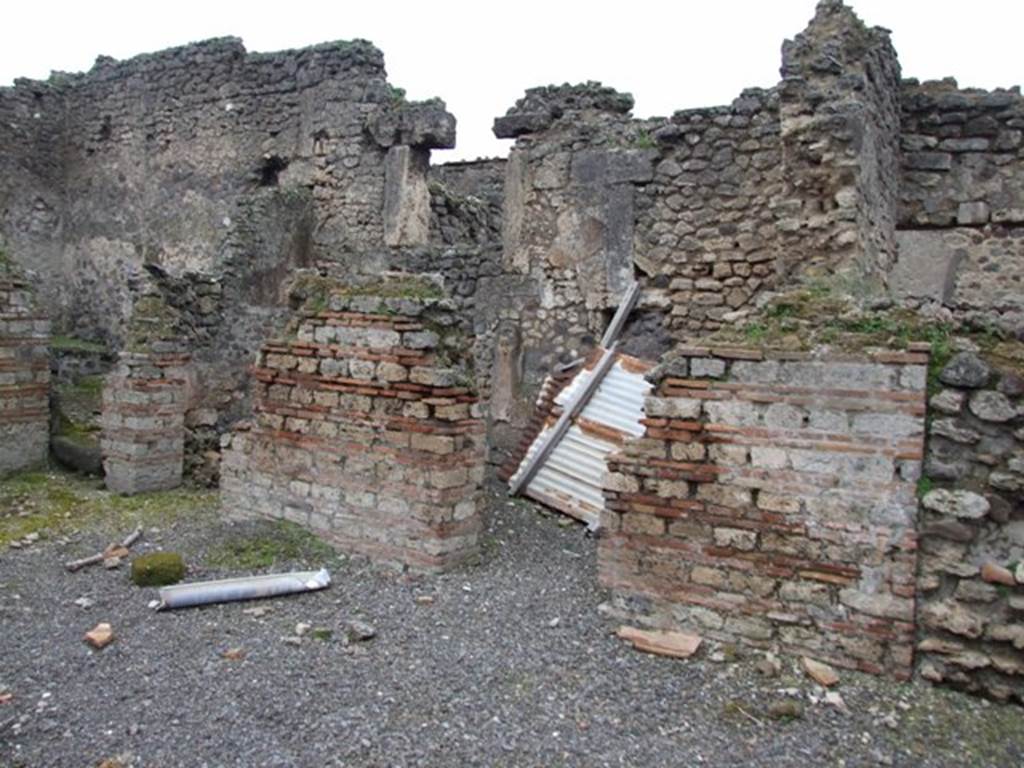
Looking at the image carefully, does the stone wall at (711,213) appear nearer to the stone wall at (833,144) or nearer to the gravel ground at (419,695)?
the stone wall at (833,144)

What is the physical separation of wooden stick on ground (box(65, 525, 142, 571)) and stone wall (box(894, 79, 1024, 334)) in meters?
7.60

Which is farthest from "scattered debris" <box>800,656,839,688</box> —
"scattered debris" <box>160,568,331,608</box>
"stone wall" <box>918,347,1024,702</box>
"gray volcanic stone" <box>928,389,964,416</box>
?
"scattered debris" <box>160,568,331,608</box>

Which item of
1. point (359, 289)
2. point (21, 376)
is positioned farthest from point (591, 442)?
point (21, 376)

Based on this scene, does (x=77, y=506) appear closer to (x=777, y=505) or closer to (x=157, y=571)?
(x=157, y=571)

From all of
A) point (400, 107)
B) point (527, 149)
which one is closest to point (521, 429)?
point (527, 149)

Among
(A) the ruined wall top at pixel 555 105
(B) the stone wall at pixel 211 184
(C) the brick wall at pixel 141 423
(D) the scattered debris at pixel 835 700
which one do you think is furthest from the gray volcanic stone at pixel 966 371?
(B) the stone wall at pixel 211 184

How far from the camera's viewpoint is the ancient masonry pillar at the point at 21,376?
856cm

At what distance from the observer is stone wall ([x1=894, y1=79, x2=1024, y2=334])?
324 inches

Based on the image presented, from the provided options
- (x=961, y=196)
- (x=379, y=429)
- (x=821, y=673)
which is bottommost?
(x=821, y=673)

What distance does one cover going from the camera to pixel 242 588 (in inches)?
203

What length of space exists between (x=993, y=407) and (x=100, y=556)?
5826 mm

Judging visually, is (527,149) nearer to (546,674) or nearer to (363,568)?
(363,568)

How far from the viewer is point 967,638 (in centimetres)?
404

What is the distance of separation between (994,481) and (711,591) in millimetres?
1526
